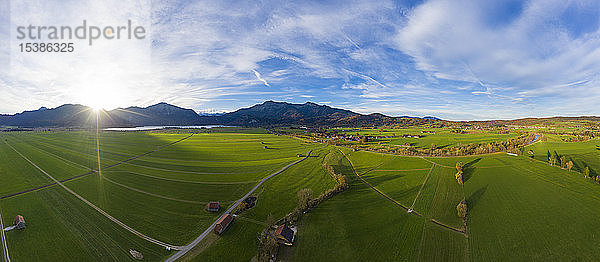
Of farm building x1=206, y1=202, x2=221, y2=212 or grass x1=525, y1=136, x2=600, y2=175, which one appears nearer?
farm building x1=206, y1=202, x2=221, y2=212

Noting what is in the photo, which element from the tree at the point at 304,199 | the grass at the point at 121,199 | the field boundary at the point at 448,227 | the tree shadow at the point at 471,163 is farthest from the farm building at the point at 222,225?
the tree shadow at the point at 471,163

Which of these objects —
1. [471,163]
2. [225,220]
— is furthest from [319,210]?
[471,163]

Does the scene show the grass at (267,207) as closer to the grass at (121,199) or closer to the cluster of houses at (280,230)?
the grass at (121,199)

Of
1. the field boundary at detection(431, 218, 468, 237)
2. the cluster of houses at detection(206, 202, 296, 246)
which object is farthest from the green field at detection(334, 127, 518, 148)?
the cluster of houses at detection(206, 202, 296, 246)

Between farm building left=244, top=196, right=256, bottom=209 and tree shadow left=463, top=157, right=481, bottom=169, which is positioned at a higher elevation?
tree shadow left=463, top=157, right=481, bottom=169

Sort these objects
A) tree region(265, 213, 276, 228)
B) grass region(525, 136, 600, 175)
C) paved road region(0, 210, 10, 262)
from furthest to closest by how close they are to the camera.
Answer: grass region(525, 136, 600, 175) < tree region(265, 213, 276, 228) < paved road region(0, 210, 10, 262)

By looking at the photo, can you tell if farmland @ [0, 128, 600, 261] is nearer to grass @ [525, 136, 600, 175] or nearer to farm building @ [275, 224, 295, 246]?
grass @ [525, 136, 600, 175]

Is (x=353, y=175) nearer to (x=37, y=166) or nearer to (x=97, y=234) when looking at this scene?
(x=97, y=234)

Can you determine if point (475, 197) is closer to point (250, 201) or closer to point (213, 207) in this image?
point (250, 201)
